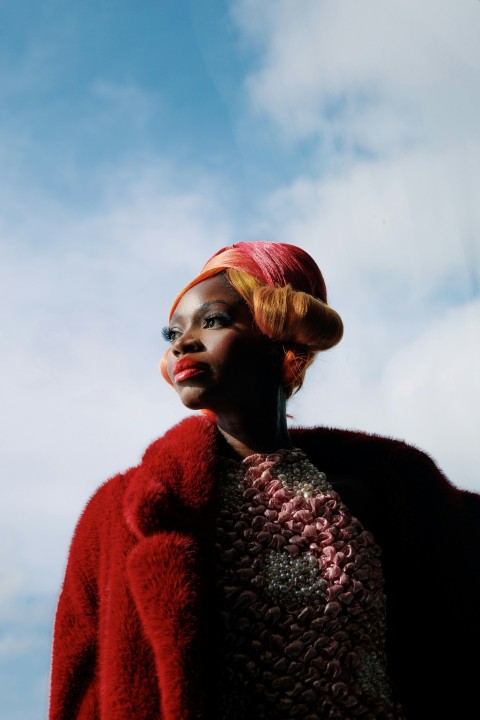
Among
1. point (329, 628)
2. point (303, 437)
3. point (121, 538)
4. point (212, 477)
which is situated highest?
point (303, 437)

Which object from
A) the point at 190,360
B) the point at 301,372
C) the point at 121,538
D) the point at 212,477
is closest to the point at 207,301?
the point at 190,360

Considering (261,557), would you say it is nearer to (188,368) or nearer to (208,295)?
(188,368)

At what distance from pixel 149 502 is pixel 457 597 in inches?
44.7

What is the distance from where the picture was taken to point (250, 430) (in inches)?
110

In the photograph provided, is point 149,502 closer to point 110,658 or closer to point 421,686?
point 110,658

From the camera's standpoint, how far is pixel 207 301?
9.14 feet

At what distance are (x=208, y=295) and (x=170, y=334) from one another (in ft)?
0.73

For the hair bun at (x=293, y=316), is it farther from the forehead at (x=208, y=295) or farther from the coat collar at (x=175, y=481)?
the coat collar at (x=175, y=481)

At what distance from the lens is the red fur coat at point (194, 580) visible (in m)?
2.25

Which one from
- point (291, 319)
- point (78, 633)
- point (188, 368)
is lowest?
point (78, 633)

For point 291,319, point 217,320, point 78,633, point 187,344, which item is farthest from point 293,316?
point 78,633

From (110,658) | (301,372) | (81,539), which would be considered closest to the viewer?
(110,658)

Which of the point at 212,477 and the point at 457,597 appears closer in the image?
the point at 212,477

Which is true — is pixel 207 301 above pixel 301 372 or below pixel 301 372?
above
